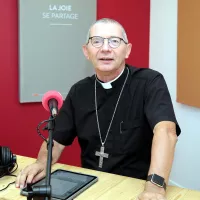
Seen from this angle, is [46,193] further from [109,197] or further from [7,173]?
[7,173]

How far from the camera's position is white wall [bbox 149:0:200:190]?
120 inches

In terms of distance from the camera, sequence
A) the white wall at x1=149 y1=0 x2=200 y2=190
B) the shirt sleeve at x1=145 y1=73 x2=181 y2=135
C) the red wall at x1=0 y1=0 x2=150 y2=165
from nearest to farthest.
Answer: the shirt sleeve at x1=145 y1=73 x2=181 y2=135
the red wall at x1=0 y1=0 x2=150 y2=165
the white wall at x1=149 y1=0 x2=200 y2=190

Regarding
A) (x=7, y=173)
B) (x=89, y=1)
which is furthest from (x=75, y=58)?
(x=7, y=173)

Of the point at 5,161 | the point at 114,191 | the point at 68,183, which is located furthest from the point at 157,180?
the point at 5,161

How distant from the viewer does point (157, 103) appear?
1.70 m

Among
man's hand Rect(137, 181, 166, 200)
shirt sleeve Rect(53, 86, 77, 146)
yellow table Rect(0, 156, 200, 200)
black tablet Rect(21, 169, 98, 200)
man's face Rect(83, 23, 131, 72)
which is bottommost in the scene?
yellow table Rect(0, 156, 200, 200)

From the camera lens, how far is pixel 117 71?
1.95 metres

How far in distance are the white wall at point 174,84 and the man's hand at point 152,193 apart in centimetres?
174

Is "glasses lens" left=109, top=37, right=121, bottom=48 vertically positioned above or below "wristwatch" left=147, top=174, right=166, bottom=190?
above

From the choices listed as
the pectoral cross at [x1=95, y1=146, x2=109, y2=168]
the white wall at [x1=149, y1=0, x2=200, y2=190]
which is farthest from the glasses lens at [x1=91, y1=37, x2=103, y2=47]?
A: the white wall at [x1=149, y1=0, x2=200, y2=190]

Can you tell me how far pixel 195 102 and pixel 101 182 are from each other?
164 cm

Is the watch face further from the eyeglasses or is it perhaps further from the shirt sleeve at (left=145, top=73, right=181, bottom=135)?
the eyeglasses

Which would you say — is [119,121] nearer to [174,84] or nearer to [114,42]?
[114,42]

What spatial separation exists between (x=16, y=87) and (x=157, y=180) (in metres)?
1.91
